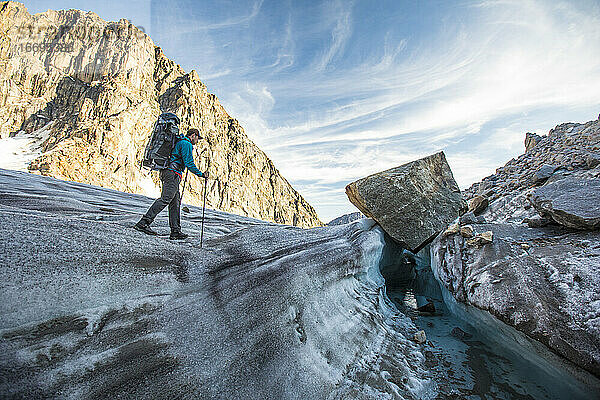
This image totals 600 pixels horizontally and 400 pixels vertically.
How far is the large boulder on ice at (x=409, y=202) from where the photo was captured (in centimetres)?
672

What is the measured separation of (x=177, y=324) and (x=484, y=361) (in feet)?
13.8

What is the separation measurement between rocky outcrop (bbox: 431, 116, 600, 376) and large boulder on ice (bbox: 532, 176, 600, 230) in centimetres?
1

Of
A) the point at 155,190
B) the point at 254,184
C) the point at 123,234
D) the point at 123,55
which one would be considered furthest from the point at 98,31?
the point at 123,234

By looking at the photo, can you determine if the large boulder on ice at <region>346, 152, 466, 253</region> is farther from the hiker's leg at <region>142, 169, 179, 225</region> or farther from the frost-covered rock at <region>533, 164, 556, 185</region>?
the hiker's leg at <region>142, 169, 179, 225</region>

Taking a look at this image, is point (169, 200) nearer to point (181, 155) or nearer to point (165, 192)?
point (165, 192)

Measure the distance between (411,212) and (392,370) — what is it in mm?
4306

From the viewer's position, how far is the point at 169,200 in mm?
4551

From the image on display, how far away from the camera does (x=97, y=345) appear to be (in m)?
2.19

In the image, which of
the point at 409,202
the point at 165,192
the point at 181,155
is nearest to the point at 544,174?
the point at 409,202

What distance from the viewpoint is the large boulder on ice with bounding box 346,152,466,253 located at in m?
6.72

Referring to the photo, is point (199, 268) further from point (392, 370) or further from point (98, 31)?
point (98, 31)

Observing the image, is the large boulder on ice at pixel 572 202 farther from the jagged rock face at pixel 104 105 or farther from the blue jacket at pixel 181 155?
the jagged rock face at pixel 104 105

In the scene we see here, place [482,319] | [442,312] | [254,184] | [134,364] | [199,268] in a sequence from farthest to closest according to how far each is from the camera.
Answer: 1. [254,184]
2. [442,312]
3. [482,319]
4. [199,268]
5. [134,364]

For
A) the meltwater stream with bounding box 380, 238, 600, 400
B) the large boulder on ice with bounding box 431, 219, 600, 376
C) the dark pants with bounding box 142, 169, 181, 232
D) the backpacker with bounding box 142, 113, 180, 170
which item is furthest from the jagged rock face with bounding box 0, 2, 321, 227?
the large boulder on ice with bounding box 431, 219, 600, 376
